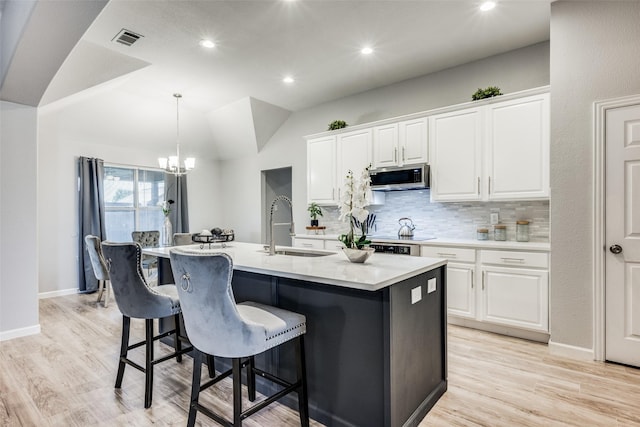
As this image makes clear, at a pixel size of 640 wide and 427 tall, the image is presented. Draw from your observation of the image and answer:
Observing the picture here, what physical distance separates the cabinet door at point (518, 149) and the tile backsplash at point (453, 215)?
1.23 ft

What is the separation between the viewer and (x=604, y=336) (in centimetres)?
273

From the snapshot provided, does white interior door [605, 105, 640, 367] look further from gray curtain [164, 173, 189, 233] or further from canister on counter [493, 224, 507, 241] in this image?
gray curtain [164, 173, 189, 233]

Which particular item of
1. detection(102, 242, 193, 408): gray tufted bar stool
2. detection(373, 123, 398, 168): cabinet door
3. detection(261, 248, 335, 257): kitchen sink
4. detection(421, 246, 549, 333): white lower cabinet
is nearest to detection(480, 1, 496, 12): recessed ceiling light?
detection(373, 123, 398, 168): cabinet door

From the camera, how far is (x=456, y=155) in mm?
3824

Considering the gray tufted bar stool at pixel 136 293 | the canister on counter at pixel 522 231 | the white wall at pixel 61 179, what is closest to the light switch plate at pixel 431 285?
the gray tufted bar stool at pixel 136 293

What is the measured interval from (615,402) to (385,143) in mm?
3280

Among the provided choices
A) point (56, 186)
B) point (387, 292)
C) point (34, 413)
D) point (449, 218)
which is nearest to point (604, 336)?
point (449, 218)

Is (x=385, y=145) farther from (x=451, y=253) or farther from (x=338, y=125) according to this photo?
(x=451, y=253)

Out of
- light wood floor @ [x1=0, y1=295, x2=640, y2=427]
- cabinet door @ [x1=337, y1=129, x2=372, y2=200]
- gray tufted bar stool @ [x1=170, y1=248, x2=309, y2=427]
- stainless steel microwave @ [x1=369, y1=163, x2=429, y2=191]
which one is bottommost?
light wood floor @ [x1=0, y1=295, x2=640, y2=427]

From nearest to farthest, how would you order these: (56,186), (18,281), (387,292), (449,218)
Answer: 1. (387,292)
2. (18,281)
3. (449,218)
4. (56,186)

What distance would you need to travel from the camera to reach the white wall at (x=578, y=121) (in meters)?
2.67

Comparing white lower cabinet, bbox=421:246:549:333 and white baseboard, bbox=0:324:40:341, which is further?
white baseboard, bbox=0:324:40:341

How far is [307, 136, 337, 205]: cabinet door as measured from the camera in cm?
501

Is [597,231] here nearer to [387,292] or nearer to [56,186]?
[387,292]
